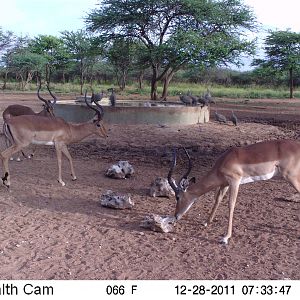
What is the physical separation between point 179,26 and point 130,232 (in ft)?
70.7

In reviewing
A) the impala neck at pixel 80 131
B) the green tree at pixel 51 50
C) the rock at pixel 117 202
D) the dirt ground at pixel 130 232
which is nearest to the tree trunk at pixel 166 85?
the dirt ground at pixel 130 232

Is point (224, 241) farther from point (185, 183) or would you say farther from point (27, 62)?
point (27, 62)

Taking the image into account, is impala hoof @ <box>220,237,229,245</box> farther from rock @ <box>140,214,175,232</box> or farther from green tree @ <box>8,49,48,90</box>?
green tree @ <box>8,49,48,90</box>

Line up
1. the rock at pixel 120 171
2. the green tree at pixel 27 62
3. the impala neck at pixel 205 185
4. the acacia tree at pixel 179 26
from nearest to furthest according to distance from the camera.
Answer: the impala neck at pixel 205 185
the rock at pixel 120 171
the acacia tree at pixel 179 26
the green tree at pixel 27 62

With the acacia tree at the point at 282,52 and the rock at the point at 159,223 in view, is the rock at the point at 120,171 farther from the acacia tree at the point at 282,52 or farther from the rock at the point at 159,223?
the acacia tree at the point at 282,52

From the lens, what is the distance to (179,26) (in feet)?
84.8

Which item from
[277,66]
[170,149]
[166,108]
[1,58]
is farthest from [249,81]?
[170,149]

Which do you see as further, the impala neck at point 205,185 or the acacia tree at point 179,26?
the acacia tree at point 179,26

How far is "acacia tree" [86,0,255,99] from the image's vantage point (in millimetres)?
24188

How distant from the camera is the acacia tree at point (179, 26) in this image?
24188mm

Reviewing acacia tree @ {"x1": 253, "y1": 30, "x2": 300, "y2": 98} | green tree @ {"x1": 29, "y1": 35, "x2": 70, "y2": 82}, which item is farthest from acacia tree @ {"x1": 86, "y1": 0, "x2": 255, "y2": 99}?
green tree @ {"x1": 29, "y1": 35, "x2": 70, "y2": 82}

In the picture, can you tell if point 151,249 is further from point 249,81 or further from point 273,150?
point 249,81

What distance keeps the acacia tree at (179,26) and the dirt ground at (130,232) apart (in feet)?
50.0

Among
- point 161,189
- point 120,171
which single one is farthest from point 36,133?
point 161,189
